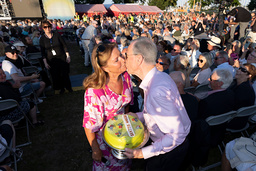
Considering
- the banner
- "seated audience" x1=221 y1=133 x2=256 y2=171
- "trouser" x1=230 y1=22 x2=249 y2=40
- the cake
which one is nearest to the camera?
the cake

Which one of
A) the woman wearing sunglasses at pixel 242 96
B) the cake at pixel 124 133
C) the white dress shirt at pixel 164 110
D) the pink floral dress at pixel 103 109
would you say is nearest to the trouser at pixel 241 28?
the woman wearing sunglasses at pixel 242 96

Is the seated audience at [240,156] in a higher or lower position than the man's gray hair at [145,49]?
lower

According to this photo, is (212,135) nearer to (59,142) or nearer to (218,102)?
(218,102)

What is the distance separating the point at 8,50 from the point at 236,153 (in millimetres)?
5776

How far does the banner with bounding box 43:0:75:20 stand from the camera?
26311 millimetres

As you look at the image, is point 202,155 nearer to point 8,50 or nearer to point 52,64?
point 52,64

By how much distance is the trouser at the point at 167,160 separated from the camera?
1548 millimetres

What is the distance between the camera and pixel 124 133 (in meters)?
1.43

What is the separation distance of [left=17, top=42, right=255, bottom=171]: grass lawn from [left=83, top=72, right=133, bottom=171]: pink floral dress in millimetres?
1305

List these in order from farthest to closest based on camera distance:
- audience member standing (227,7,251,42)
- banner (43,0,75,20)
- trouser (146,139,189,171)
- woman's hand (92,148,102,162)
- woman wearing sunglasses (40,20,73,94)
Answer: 1. banner (43,0,75,20)
2. audience member standing (227,7,251,42)
3. woman wearing sunglasses (40,20,73,94)
4. woman's hand (92,148,102,162)
5. trouser (146,139,189,171)

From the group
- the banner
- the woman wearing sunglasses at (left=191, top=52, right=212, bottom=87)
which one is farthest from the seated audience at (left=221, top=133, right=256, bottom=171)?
the banner

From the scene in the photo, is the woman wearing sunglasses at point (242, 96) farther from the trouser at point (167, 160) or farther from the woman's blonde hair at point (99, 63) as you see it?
the woman's blonde hair at point (99, 63)

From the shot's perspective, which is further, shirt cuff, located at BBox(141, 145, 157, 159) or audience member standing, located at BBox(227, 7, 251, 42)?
audience member standing, located at BBox(227, 7, 251, 42)

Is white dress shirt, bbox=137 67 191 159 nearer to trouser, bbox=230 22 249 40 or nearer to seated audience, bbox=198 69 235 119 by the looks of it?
seated audience, bbox=198 69 235 119
